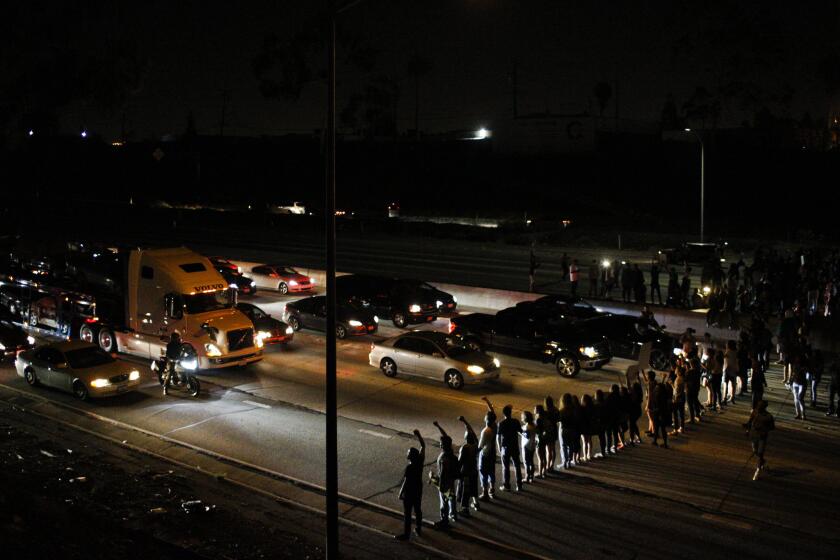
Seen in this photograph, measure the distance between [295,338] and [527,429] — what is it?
14958mm

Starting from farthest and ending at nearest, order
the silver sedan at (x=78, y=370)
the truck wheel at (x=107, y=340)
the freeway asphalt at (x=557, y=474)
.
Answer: the truck wheel at (x=107, y=340) → the silver sedan at (x=78, y=370) → the freeway asphalt at (x=557, y=474)

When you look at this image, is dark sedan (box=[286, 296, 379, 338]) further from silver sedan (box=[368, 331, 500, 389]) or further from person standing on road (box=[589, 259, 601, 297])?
person standing on road (box=[589, 259, 601, 297])

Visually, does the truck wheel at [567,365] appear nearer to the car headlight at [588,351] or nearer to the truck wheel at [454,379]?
the car headlight at [588,351]

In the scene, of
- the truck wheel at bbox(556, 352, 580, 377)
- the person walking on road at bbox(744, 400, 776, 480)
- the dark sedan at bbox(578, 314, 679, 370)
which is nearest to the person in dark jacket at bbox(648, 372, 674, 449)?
the person walking on road at bbox(744, 400, 776, 480)

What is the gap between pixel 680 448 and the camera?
637 inches

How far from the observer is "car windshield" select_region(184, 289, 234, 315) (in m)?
22.8

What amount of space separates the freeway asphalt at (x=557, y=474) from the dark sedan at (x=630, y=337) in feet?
4.68

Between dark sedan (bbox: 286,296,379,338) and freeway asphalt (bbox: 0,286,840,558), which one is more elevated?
dark sedan (bbox: 286,296,379,338)

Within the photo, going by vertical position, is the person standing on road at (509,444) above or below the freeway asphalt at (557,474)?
above

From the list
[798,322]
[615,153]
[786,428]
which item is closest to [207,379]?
[786,428]

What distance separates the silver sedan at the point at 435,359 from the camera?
2128 centimetres

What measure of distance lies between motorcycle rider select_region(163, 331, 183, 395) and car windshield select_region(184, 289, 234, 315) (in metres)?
2.02

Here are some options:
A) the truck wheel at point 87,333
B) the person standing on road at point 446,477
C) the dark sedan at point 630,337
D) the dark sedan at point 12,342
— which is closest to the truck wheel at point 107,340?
the truck wheel at point 87,333

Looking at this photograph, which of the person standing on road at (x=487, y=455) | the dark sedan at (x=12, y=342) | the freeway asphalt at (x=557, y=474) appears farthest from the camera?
the dark sedan at (x=12, y=342)
